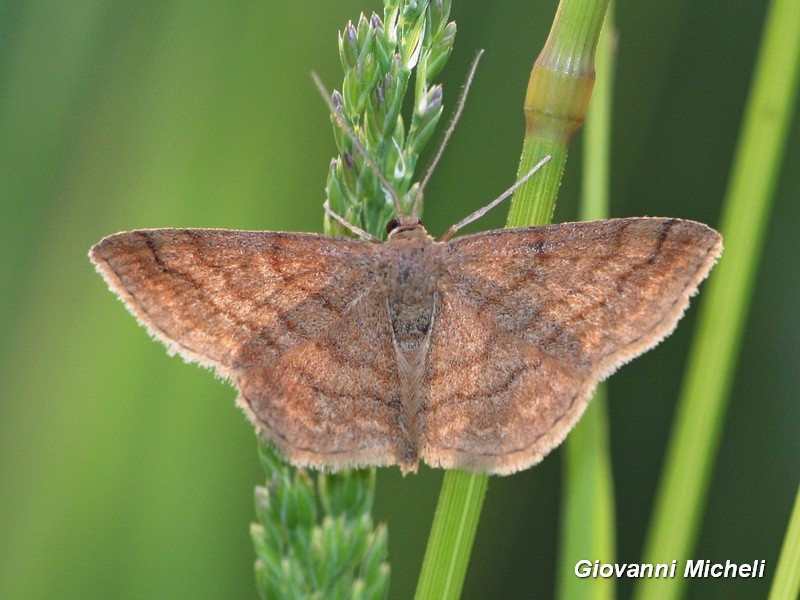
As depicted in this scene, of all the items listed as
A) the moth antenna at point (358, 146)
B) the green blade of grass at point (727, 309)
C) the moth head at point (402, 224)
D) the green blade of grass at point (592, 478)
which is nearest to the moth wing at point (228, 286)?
the moth head at point (402, 224)

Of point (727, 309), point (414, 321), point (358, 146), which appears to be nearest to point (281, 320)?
point (414, 321)

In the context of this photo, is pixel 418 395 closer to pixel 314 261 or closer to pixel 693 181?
pixel 314 261

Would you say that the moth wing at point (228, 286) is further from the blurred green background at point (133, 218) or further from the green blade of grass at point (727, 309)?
the green blade of grass at point (727, 309)

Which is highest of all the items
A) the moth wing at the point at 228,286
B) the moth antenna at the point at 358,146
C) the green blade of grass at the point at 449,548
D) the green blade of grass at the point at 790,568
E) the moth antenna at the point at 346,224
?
the moth antenna at the point at 358,146

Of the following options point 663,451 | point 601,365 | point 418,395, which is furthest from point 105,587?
point 663,451

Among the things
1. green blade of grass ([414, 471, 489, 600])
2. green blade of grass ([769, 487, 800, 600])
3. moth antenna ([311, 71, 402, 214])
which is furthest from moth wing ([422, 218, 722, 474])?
green blade of grass ([769, 487, 800, 600])

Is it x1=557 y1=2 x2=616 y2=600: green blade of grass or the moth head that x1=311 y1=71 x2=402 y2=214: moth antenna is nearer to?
the moth head
